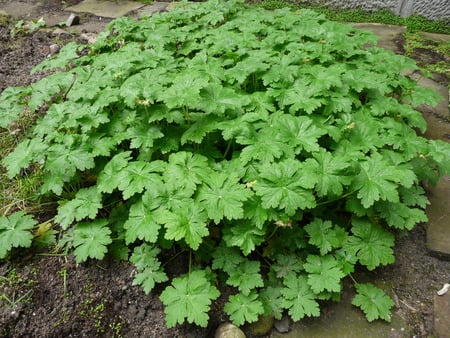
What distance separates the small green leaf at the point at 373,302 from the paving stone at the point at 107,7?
4795 mm

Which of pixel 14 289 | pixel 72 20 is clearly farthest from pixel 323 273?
pixel 72 20

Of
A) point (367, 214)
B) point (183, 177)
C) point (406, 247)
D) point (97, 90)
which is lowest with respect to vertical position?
point (406, 247)

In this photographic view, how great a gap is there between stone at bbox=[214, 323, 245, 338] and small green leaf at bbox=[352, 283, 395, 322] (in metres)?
0.71

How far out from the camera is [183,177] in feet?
7.17

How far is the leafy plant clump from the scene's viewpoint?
2107mm

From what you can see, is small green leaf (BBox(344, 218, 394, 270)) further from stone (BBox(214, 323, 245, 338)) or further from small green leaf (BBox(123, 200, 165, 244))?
small green leaf (BBox(123, 200, 165, 244))

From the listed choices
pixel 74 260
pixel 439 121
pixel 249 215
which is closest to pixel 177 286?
pixel 249 215

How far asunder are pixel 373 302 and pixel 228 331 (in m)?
0.88

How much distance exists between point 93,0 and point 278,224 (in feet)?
17.6

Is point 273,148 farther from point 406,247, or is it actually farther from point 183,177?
point 406,247

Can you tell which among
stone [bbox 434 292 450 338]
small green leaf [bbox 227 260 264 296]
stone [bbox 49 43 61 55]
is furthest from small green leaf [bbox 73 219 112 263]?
stone [bbox 49 43 61 55]

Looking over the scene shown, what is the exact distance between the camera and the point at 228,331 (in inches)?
80.4

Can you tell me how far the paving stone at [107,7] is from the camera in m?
5.26

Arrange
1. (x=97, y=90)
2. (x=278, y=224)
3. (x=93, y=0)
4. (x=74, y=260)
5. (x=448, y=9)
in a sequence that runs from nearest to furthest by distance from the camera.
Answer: (x=278, y=224), (x=74, y=260), (x=97, y=90), (x=448, y=9), (x=93, y=0)
